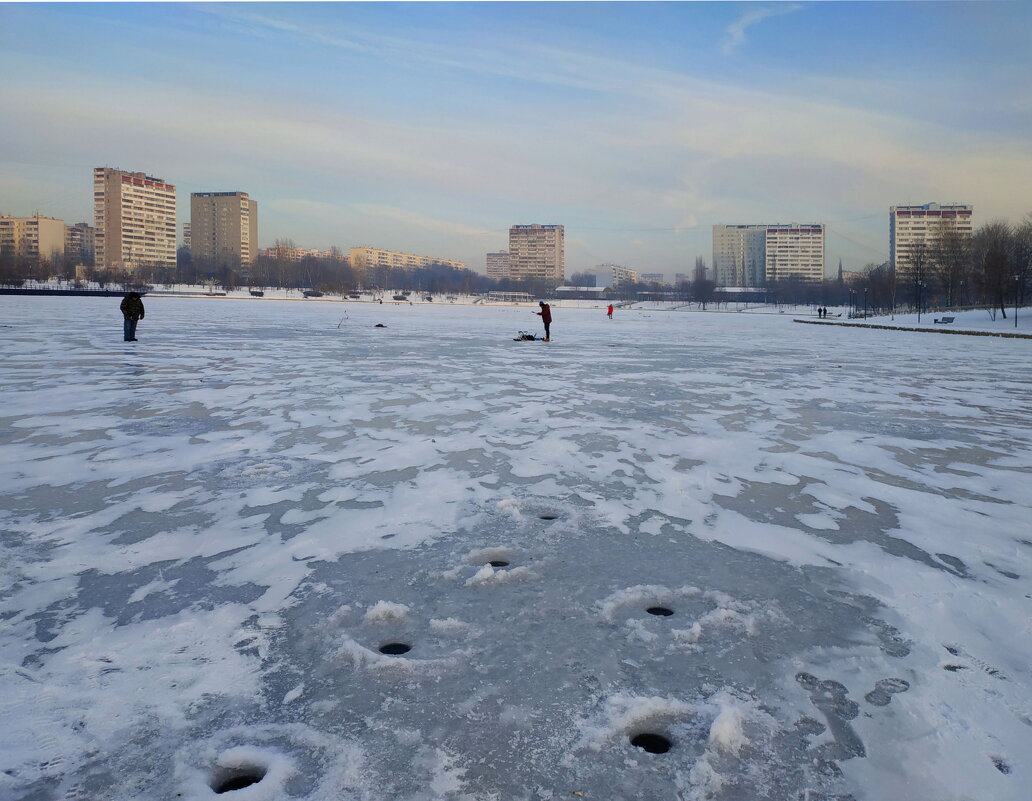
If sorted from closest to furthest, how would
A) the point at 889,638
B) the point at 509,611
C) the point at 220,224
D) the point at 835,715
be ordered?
the point at 835,715
the point at 889,638
the point at 509,611
the point at 220,224

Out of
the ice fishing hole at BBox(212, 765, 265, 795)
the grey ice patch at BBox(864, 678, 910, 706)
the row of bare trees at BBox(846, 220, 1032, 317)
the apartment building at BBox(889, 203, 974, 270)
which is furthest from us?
the apartment building at BBox(889, 203, 974, 270)

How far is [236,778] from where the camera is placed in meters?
2.21

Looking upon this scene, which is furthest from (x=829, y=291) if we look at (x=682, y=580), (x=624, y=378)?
(x=682, y=580)

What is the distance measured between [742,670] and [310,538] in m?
2.83

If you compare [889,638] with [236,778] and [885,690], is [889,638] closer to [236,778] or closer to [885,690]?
[885,690]

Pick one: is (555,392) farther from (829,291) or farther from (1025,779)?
(829,291)

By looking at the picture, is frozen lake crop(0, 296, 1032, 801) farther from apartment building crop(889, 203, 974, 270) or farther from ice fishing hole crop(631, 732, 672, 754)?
apartment building crop(889, 203, 974, 270)

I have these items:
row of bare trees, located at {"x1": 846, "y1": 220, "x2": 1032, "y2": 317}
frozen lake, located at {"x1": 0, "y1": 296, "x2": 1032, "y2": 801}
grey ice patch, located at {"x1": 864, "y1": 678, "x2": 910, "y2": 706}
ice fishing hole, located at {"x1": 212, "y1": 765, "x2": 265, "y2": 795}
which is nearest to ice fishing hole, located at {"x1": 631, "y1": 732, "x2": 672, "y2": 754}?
frozen lake, located at {"x1": 0, "y1": 296, "x2": 1032, "y2": 801}

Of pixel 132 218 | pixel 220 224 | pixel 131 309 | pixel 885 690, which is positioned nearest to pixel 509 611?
pixel 885 690

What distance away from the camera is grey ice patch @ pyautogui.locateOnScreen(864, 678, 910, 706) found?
2.67 m

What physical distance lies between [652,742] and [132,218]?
658ft

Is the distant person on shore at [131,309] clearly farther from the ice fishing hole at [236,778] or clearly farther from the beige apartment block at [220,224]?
the beige apartment block at [220,224]

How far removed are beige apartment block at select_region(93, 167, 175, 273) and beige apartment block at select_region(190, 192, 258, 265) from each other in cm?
789

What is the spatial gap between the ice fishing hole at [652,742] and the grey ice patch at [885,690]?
89 cm
